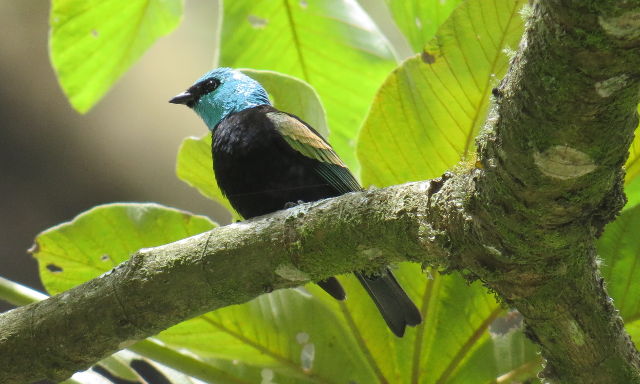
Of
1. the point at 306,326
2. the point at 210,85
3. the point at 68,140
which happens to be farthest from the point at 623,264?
the point at 68,140

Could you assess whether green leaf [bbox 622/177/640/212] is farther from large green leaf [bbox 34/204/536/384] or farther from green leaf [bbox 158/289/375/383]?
green leaf [bbox 158/289/375/383]

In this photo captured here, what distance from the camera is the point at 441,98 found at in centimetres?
219

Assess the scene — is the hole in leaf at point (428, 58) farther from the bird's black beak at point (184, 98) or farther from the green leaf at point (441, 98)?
the bird's black beak at point (184, 98)

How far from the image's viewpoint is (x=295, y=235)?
1.72m

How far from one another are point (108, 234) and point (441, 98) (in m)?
1.12

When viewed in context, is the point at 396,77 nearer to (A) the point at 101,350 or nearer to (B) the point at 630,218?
(B) the point at 630,218

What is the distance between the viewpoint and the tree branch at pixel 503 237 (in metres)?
1.16

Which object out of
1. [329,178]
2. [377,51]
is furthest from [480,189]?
[377,51]

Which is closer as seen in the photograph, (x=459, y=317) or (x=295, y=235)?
(x=295, y=235)

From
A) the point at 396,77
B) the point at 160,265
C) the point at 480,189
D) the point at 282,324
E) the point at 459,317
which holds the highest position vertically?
the point at 396,77

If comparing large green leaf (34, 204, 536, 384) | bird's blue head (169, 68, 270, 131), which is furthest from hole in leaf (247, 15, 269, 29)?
large green leaf (34, 204, 536, 384)

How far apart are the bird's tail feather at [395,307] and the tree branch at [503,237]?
44 cm

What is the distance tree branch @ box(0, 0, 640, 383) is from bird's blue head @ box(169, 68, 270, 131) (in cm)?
145

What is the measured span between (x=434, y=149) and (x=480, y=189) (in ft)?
2.70
